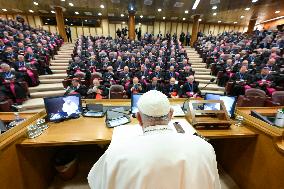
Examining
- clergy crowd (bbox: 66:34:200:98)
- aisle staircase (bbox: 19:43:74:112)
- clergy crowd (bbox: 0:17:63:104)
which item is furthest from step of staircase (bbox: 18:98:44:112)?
clergy crowd (bbox: 66:34:200:98)

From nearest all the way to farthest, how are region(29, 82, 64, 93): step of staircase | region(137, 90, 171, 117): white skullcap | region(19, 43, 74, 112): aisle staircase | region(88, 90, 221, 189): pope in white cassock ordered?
region(88, 90, 221, 189): pope in white cassock, region(137, 90, 171, 117): white skullcap, region(19, 43, 74, 112): aisle staircase, region(29, 82, 64, 93): step of staircase

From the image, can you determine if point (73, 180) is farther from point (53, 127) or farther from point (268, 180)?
point (268, 180)

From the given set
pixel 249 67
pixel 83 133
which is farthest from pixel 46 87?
pixel 249 67

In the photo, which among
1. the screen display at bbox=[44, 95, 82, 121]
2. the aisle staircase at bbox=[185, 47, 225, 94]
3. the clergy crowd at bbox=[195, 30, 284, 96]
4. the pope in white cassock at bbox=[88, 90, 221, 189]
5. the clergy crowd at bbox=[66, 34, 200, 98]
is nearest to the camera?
the pope in white cassock at bbox=[88, 90, 221, 189]

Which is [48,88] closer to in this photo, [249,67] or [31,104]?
[31,104]

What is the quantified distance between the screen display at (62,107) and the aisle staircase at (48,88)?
9.05ft

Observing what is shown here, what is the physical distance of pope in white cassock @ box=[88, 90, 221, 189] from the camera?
0.74 meters

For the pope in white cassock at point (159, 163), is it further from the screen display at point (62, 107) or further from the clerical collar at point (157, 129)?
the screen display at point (62, 107)

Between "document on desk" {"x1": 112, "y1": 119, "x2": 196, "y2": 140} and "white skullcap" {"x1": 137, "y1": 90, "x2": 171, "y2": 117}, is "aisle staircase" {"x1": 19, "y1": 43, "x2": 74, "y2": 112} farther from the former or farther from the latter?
"white skullcap" {"x1": 137, "y1": 90, "x2": 171, "y2": 117}

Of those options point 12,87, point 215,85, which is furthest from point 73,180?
point 215,85

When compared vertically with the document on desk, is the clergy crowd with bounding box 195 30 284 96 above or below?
above

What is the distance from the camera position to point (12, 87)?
4.54m

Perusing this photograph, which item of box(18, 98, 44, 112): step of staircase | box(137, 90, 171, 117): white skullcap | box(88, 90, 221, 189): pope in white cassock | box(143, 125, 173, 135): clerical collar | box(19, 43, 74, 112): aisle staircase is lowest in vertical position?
box(18, 98, 44, 112): step of staircase

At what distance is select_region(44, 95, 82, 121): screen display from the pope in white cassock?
1432mm
